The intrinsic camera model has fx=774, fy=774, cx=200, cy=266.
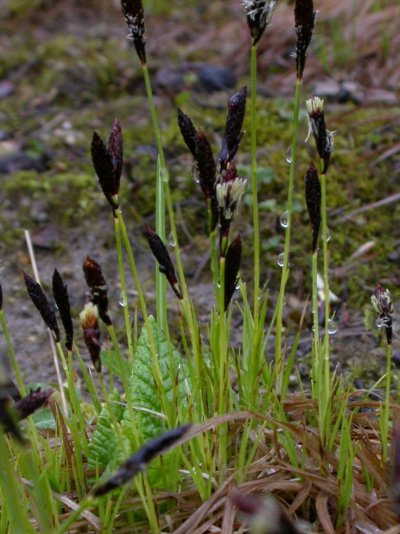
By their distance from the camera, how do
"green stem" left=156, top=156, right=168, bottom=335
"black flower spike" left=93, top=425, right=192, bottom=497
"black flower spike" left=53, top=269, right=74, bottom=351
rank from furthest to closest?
1. "green stem" left=156, top=156, right=168, bottom=335
2. "black flower spike" left=53, top=269, right=74, bottom=351
3. "black flower spike" left=93, top=425, right=192, bottom=497

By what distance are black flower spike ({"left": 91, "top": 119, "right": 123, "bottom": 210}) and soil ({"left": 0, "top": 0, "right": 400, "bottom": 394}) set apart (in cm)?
110

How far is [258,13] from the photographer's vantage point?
1216mm

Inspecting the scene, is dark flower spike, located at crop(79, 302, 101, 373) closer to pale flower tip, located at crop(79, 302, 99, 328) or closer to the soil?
pale flower tip, located at crop(79, 302, 99, 328)

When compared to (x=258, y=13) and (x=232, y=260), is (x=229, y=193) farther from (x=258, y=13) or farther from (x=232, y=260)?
(x=258, y=13)

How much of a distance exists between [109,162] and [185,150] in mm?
1968

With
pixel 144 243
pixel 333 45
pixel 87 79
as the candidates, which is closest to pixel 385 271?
pixel 144 243

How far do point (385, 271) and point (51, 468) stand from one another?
1452 mm

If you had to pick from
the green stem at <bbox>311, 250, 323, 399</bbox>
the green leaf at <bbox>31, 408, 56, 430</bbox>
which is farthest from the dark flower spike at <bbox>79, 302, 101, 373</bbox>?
the green leaf at <bbox>31, 408, 56, 430</bbox>

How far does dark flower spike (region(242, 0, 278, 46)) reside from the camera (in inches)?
47.4

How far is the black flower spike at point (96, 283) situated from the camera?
Answer: 1.15 m

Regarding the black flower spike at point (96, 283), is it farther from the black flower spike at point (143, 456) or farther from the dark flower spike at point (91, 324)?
the black flower spike at point (143, 456)

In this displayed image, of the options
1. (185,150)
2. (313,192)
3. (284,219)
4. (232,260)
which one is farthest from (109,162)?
(185,150)

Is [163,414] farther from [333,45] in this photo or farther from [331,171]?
[333,45]

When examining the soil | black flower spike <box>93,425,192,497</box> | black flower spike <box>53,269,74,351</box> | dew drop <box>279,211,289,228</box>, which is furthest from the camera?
the soil
